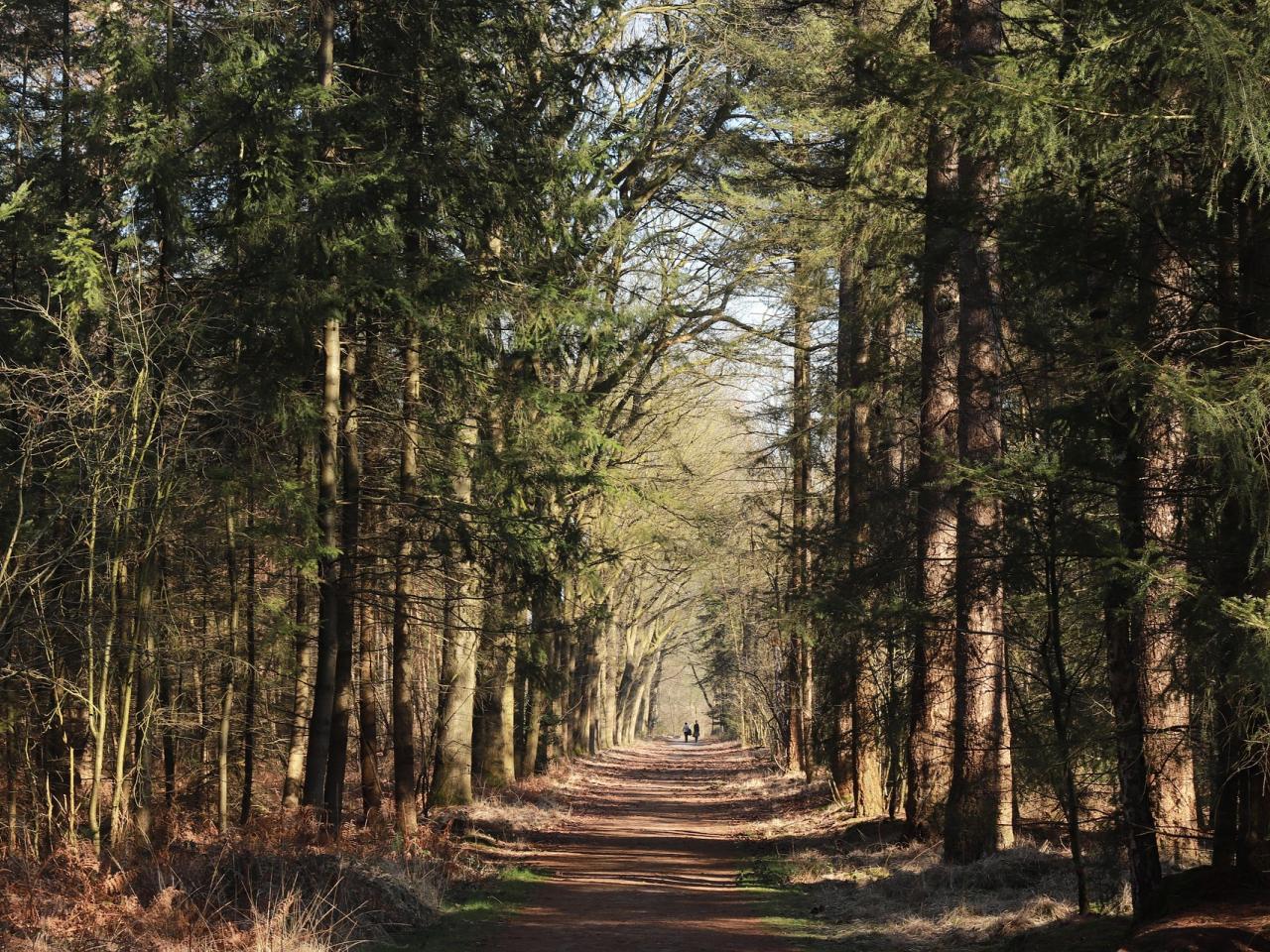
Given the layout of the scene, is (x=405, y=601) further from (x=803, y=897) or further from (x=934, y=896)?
(x=934, y=896)

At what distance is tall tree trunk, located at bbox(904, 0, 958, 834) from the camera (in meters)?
13.8

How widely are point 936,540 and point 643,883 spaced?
5.47 meters

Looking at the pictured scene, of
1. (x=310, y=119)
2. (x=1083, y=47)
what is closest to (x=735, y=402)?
(x=310, y=119)

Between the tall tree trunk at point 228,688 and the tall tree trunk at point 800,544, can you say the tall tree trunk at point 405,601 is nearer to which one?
the tall tree trunk at point 228,688

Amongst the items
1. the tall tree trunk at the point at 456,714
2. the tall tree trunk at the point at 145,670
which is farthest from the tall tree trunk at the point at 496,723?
the tall tree trunk at the point at 145,670

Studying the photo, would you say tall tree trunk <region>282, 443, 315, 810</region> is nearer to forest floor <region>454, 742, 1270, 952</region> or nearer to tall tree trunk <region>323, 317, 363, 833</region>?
tall tree trunk <region>323, 317, 363, 833</region>

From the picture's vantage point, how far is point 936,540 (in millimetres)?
14352

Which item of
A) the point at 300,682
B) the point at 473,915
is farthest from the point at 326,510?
the point at 473,915

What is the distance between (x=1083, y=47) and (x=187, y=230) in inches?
375

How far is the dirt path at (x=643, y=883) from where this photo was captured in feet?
32.3

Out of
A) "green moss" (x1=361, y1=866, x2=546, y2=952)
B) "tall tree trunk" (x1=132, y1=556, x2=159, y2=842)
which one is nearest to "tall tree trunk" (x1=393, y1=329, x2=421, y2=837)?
"green moss" (x1=361, y1=866, x2=546, y2=952)

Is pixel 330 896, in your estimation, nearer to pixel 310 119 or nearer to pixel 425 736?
pixel 310 119

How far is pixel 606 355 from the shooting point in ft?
52.9

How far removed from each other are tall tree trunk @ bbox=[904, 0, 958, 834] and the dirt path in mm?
2794
